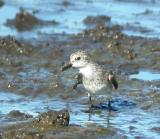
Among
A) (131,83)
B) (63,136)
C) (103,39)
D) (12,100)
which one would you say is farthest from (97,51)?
(63,136)

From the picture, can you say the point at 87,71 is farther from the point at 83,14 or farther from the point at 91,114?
the point at 83,14

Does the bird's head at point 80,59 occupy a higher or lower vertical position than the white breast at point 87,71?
higher

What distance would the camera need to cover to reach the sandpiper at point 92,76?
1408 centimetres

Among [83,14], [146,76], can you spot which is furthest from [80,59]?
[83,14]

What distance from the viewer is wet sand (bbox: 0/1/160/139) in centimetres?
1230

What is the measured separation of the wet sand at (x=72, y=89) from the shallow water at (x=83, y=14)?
42cm

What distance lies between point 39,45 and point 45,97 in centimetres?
388

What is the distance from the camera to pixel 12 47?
60.2 ft

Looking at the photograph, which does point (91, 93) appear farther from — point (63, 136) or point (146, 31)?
point (146, 31)

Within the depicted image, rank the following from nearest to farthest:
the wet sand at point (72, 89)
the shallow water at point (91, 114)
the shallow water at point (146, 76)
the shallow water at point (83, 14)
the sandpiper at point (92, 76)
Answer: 1. the wet sand at point (72, 89)
2. the shallow water at point (91, 114)
3. the sandpiper at point (92, 76)
4. the shallow water at point (146, 76)
5. the shallow water at point (83, 14)

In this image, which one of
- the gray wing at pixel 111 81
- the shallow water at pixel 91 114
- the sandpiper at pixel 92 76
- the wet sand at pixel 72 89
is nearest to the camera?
the wet sand at pixel 72 89

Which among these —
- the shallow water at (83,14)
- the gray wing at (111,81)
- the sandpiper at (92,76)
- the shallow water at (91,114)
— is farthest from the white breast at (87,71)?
the shallow water at (83,14)

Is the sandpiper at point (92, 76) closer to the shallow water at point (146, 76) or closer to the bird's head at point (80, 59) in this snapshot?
the bird's head at point (80, 59)

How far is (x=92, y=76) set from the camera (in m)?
14.2
